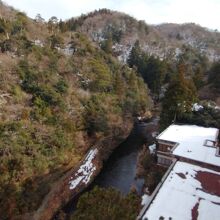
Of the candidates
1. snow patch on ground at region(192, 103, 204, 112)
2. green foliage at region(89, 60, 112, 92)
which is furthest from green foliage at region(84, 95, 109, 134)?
snow patch on ground at region(192, 103, 204, 112)

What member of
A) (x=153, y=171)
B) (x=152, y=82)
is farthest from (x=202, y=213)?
(x=152, y=82)

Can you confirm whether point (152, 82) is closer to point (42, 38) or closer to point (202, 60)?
point (202, 60)

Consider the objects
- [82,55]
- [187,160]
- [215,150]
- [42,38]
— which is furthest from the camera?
[82,55]

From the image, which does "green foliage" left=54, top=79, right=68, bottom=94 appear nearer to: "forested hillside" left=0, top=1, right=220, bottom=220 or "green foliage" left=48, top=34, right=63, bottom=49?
"forested hillside" left=0, top=1, right=220, bottom=220

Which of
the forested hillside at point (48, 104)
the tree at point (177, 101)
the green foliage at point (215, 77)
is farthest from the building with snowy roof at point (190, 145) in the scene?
the green foliage at point (215, 77)

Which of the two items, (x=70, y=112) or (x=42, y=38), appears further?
(x=42, y=38)
